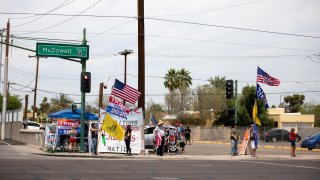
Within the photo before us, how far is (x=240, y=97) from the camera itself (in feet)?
227

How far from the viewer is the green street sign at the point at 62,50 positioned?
2870 centimetres

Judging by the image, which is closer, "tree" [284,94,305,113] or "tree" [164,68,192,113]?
"tree" [164,68,192,113]

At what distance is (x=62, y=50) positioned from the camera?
95.1ft

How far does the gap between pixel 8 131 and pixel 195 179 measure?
5238cm

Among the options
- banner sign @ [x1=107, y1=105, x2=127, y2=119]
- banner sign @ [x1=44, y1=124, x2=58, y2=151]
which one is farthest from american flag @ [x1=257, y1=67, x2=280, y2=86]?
banner sign @ [x1=44, y1=124, x2=58, y2=151]

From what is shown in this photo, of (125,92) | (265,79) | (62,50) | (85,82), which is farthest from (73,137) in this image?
(265,79)

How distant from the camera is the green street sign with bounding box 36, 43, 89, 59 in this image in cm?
2870

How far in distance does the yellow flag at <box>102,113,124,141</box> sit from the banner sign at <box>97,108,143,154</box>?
0.48 metres

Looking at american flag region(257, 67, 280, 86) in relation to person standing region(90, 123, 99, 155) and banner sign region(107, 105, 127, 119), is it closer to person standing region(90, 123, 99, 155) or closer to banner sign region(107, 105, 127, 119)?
banner sign region(107, 105, 127, 119)

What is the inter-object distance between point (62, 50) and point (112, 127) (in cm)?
538

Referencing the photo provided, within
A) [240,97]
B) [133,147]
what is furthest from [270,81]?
[240,97]

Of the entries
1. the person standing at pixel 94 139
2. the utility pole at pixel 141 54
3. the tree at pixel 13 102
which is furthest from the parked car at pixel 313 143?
the tree at pixel 13 102

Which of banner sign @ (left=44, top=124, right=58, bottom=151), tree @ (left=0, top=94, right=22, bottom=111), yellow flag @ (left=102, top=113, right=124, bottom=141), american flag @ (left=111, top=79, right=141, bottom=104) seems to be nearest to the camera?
yellow flag @ (left=102, top=113, right=124, bottom=141)

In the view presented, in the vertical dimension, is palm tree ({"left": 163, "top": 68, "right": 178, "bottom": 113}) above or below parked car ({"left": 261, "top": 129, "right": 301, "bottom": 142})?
above
